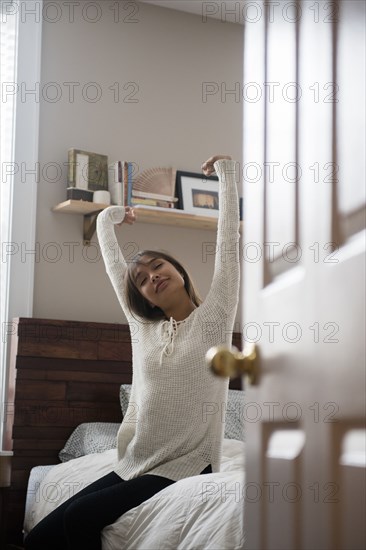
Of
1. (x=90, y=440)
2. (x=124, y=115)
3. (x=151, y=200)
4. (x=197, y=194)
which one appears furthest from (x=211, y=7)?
(x=90, y=440)

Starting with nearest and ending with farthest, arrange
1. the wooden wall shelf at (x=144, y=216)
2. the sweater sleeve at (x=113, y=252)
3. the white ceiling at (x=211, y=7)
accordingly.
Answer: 1. the sweater sleeve at (x=113, y=252)
2. the wooden wall shelf at (x=144, y=216)
3. the white ceiling at (x=211, y=7)

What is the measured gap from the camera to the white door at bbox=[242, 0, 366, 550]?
0.98 meters

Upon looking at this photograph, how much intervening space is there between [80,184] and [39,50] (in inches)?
27.2

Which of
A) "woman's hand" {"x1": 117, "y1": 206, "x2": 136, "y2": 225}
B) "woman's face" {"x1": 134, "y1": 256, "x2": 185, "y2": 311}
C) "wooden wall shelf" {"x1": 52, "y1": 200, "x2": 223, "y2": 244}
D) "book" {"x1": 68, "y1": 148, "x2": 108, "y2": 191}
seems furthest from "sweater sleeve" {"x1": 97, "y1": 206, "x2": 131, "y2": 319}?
"book" {"x1": 68, "y1": 148, "x2": 108, "y2": 191}

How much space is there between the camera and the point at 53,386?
140 inches

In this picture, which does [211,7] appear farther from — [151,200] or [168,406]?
[168,406]

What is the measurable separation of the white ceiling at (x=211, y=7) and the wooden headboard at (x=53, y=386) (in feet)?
5.60

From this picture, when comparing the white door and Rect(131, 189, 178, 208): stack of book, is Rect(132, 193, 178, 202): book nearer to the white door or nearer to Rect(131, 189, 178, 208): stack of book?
Rect(131, 189, 178, 208): stack of book

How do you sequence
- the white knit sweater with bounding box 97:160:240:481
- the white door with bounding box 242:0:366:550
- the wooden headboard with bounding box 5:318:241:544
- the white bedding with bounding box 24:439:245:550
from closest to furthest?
the white door with bounding box 242:0:366:550 → the white bedding with bounding box 24:439:245:550 → the white knit sweater with bounding box 97:160:240:481 → the wooden headboard with bounding box 5:318:241:544

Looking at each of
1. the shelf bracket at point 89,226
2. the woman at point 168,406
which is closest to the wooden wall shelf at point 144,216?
the shelf bracket at point 89,226

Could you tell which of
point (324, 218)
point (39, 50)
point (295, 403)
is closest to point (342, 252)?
point (324, 218)

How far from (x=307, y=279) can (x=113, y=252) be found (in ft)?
6.30

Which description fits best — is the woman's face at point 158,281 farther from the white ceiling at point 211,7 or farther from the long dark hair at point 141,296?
the white ceiling at point 211,7

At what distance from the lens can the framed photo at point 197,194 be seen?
396 centimetres
